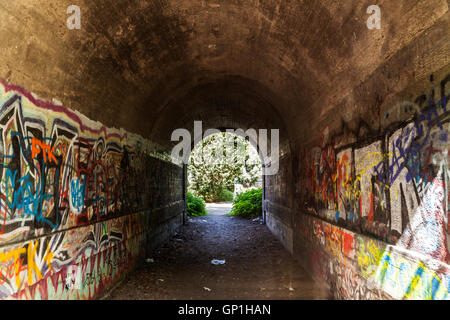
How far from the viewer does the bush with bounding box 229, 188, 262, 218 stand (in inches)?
748

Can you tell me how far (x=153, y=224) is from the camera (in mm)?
9352

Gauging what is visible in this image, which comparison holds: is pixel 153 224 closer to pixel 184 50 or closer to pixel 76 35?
pixel 184 50

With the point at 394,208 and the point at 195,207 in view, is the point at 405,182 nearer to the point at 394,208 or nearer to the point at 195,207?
the point at 394,208

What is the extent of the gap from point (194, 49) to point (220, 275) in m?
5.20

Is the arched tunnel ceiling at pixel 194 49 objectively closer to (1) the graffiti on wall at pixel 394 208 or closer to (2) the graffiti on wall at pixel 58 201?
(2) the graffiti on wall at pixel 58 201

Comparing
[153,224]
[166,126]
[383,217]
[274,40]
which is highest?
[274,40]

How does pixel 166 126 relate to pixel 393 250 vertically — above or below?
above

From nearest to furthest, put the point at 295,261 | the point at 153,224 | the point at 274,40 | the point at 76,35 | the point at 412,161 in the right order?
1. the point at 412,161
2. the point at 76,35
3. the point at 274,40
4. the point at 295,261
5. the point at 153,224

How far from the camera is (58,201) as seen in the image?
170 inches

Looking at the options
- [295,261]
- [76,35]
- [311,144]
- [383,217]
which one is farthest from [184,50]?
[295,261]

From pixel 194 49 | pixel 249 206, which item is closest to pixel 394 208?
pixel 194 49

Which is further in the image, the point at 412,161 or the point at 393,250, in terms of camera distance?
the point at 393,250

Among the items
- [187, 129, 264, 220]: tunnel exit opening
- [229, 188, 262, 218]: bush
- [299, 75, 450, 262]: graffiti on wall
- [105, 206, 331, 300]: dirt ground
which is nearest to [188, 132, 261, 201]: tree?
[187, 129, 264, 220]: tunnel exit opening

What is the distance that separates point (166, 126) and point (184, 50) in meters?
3.68
